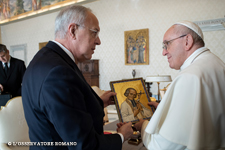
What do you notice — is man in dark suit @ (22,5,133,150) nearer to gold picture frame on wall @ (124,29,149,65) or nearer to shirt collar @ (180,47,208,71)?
shirt collar @ (180,47,208,71)

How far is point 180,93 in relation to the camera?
1.46 meters

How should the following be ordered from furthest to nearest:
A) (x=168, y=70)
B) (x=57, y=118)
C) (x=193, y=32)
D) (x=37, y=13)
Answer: (x=37, y=13) < (x=168, y=70) < (x=193, y=32) < (x=57, y=118)

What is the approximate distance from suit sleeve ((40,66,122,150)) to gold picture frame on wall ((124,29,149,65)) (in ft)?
23.9

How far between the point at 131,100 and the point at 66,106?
4.11 ft

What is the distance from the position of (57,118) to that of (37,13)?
11.4m

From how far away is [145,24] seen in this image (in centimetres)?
808

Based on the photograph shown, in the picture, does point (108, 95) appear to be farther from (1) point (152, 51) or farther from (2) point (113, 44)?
(2) point (113, 44)

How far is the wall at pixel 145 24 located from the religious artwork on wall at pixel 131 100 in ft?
18.7

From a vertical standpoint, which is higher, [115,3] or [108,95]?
[115,3]

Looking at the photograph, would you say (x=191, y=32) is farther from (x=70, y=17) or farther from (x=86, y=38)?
(x=70, y=17)

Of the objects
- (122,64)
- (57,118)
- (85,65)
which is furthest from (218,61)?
(85,65)

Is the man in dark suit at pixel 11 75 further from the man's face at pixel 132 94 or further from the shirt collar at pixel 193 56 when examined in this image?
the shirt collar at pixel 193 56

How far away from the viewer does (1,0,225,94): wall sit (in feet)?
22.1

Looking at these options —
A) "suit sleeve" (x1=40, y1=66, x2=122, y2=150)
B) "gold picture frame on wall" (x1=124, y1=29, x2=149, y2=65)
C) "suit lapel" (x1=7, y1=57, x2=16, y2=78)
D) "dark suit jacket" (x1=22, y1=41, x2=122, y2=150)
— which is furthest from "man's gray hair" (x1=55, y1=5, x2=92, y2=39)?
"gold picture frame on wall" (x1=124, y1=29, x2=149, y2=65)
